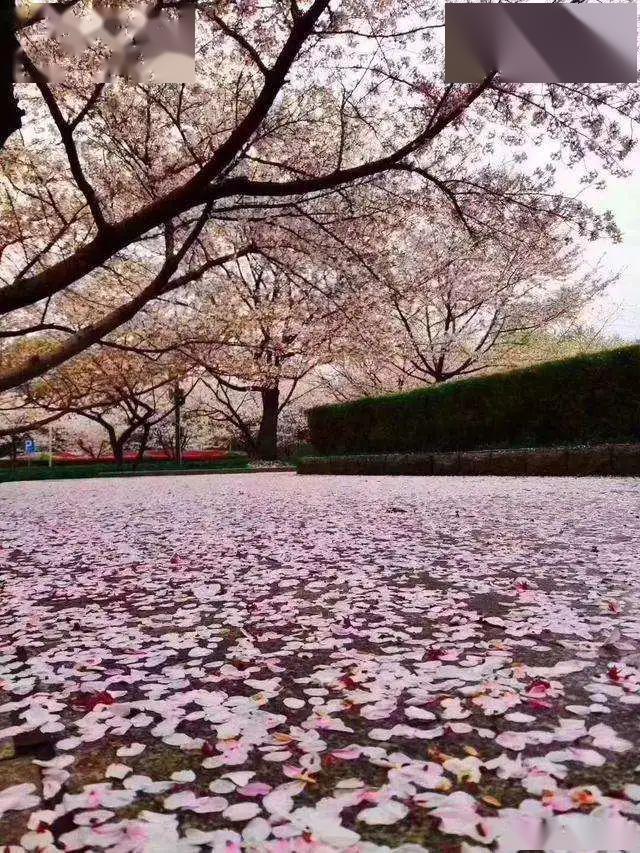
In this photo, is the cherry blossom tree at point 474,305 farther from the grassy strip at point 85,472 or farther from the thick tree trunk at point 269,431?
the grassy strip at point 85,472

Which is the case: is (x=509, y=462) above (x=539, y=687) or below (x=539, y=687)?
above

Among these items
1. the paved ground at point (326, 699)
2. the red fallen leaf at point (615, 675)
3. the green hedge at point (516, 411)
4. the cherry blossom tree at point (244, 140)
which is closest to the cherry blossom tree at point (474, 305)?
the green hedge at point (516, 411)

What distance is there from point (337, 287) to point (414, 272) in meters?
13.7

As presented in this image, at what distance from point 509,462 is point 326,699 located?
37.7 feet

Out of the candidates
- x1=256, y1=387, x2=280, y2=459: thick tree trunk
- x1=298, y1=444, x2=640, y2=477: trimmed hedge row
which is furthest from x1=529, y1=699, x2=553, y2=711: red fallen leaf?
x1=256, y1=387, x2=280, y2=459: thick tree trunk

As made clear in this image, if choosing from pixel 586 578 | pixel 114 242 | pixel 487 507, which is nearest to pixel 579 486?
pixel 487 507

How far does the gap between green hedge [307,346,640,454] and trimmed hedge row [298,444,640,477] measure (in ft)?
1.66

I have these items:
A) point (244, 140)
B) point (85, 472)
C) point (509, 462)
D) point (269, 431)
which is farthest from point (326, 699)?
point (269, 431)

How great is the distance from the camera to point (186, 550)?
5.94 m

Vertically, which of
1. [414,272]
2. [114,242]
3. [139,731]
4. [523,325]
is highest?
[414,272]

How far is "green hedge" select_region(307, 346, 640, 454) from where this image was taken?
11.8 m

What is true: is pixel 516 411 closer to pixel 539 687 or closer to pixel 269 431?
pixel 539 687

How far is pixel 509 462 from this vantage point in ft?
43.5

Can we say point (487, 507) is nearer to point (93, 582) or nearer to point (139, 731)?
point (93, 582)
